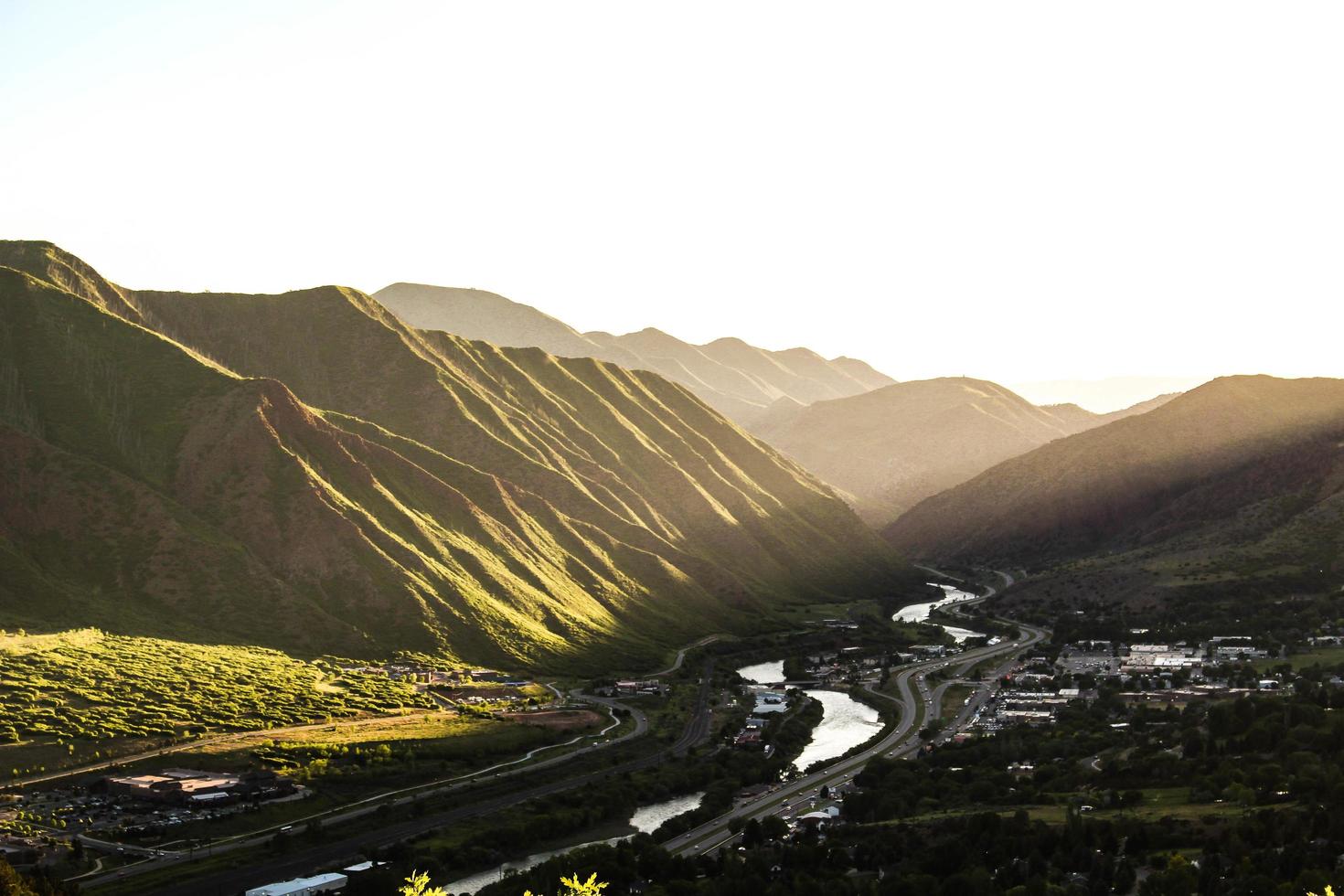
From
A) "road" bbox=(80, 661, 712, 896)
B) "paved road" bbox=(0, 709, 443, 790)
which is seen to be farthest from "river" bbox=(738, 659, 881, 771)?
"paved road" bbox=(0, 709, 443, 790)

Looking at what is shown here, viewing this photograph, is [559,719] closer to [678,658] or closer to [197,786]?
[197,786]

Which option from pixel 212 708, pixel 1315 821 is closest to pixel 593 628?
pixel 212 708

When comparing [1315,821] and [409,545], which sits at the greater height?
[409,545]

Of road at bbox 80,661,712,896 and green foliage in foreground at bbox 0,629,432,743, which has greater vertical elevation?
green foliage in foreground at bbox 0,629,432,743

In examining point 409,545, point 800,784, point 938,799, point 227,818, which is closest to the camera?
point 227,818

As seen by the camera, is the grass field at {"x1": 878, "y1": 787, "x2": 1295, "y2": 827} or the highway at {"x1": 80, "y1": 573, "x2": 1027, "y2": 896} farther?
the grass field at {"x1": 878, "y1": 787, "x2": 1295, "y2": 827}

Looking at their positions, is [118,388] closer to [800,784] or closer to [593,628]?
[593,628]

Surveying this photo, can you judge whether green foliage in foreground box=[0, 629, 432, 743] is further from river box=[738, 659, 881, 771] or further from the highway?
river box=[738, 659, 881, 771]
